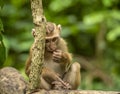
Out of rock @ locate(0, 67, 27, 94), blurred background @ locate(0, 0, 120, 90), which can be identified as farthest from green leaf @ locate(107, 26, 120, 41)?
rock @ locate(0, 67, 27, 94)

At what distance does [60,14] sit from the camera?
1339 centimetres

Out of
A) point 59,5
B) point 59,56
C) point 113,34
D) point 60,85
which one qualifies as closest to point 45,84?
point 60,85

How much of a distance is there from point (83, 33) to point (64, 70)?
19.5 feet

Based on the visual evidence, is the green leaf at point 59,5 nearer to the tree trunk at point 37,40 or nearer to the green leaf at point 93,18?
the green leaf at point 93,18

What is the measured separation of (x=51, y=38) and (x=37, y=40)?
2.00m

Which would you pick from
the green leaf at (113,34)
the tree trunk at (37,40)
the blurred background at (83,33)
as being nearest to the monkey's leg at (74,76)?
the tree trunk at (37,40)

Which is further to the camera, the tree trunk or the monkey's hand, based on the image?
the monkey's hand

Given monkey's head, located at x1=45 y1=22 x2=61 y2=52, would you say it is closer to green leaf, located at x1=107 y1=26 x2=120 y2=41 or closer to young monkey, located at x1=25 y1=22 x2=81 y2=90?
young monkey, located at x1=25 y1=22 x2=81 y2=90

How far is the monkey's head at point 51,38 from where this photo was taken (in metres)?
7.04

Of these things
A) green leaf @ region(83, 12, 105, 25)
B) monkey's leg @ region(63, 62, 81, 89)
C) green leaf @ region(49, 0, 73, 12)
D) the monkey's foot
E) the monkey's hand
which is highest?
green leaf @ region(49, 0, 73, 12)

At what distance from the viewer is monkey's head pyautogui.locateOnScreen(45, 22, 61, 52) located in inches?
277

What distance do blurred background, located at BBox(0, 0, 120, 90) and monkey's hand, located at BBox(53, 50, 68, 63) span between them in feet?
14.8

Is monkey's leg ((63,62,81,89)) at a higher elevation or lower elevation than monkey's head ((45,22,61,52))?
lower

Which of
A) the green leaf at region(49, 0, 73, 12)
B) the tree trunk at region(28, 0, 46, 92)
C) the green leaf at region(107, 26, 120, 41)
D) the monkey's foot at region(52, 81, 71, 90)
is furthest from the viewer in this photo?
the green leaf at region(49, 0, 73, 12)
